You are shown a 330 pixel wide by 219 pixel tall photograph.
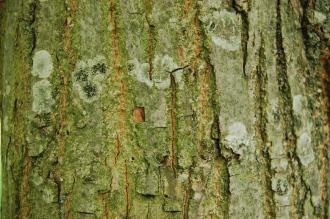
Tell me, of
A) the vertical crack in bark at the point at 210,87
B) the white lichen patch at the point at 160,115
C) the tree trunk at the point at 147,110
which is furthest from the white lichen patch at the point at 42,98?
the vertical crack in bark at the point at 210,87

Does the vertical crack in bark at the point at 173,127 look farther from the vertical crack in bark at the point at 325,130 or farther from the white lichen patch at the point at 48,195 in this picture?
the vertical crack in bark at the point at 325,130

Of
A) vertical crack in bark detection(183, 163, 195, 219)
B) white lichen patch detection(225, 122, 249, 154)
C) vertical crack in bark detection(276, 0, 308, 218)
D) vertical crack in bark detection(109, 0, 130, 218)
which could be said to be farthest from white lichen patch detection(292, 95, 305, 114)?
vertical crack in bark detection(109, 0, 130, 218)

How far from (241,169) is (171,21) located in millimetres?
357

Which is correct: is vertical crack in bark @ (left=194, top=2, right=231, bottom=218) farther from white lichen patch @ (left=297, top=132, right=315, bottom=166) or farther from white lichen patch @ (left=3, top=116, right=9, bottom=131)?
white lichen patch @ (left=3, top=116, right=9, bottom=131)

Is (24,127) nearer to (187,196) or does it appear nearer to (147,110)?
(147,110)

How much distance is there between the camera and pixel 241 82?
1072 millimetres

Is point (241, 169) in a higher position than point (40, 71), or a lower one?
lower

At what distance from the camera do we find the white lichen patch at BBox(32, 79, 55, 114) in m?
1.06

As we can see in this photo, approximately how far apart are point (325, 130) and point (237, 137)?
0.30m

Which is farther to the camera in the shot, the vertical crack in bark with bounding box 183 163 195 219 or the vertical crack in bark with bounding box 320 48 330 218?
the vertical crack in bark with bounding box 320 48 330 218

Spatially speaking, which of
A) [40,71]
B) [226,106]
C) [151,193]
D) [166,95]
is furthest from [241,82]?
[40,71]

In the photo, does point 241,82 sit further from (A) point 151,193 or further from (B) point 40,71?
(B) point 40,71

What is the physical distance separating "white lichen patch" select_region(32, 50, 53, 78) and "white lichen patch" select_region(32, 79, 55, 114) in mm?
18

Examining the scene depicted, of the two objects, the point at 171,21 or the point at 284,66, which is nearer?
the point at 171,21
